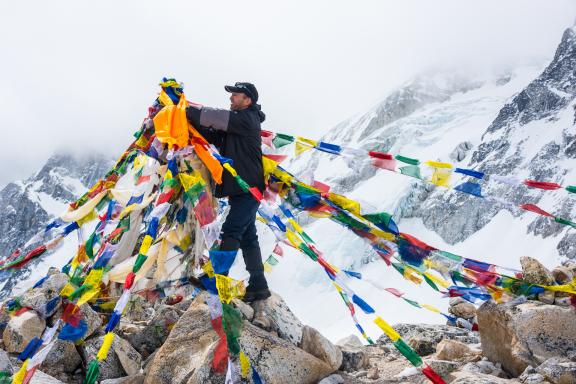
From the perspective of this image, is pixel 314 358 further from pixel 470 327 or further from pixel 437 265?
pixel 470 327

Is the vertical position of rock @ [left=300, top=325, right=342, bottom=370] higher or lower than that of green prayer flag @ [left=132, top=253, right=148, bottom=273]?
lower

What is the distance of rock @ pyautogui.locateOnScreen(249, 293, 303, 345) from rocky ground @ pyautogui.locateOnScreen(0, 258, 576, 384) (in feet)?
0.04

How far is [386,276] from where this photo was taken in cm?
10369

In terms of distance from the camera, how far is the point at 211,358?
419 centimetres

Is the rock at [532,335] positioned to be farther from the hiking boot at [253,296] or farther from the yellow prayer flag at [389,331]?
the hiking boot at [253,296]

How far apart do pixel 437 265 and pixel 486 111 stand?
157 meters

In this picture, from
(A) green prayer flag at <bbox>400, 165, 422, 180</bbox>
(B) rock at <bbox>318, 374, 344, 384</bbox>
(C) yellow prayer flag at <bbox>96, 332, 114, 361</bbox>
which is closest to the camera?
(C) yellow prayer flag at <bbox>96, 332, 114, 361</bbox>

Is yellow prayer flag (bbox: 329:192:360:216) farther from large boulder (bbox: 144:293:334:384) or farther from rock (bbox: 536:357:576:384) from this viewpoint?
rock (bbox: 536:357:576:384)

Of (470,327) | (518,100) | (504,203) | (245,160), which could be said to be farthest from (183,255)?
(518,100)

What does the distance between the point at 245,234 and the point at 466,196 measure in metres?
120

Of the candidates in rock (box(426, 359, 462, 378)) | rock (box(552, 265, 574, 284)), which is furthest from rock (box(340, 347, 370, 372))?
rock (box(552, 265, 574, 284))

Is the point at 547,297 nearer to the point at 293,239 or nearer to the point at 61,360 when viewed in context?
the point at 293,239

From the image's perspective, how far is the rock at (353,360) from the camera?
5.31m

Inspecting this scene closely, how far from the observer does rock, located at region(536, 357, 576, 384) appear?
3.80 metres
